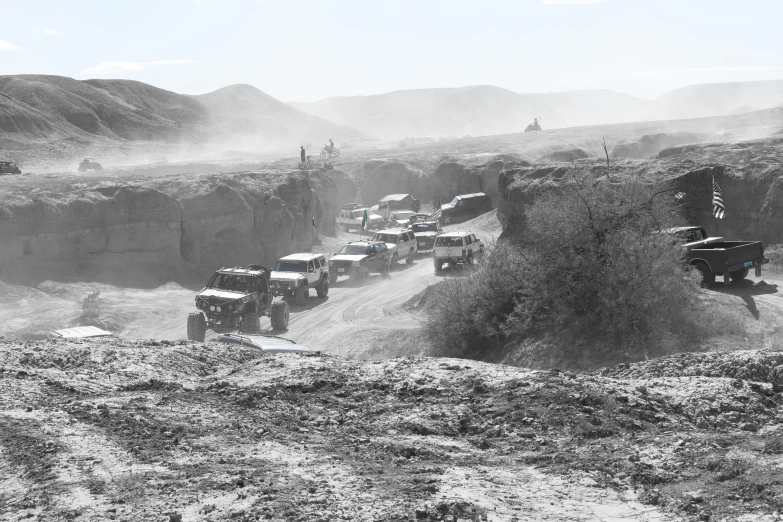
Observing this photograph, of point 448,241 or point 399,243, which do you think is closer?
point 448,241

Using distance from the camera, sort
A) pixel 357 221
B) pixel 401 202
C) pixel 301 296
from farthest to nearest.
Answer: pixel 401 202
pixel 357 221
pixel 301 296

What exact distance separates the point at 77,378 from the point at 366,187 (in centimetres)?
5346

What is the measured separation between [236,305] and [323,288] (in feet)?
25.0

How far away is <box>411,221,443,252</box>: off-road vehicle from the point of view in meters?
44.5

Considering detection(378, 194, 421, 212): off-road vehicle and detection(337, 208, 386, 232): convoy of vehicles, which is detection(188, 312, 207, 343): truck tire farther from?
detection(378, 194, 421, 212): off-road vehicle

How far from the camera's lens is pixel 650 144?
69.4m

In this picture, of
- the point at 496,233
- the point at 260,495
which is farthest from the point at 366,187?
the point at 260,495

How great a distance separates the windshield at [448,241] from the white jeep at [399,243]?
301 cm

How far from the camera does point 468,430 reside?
10.1 metres

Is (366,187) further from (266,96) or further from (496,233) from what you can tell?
(266,96)

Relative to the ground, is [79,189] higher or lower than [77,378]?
higher

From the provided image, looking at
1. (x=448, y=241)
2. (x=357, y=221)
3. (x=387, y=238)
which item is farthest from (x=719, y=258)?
(x=357, y=221)

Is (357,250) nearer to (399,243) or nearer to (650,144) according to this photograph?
(399,243)

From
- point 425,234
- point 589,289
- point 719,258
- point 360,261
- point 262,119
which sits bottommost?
point 360,261
